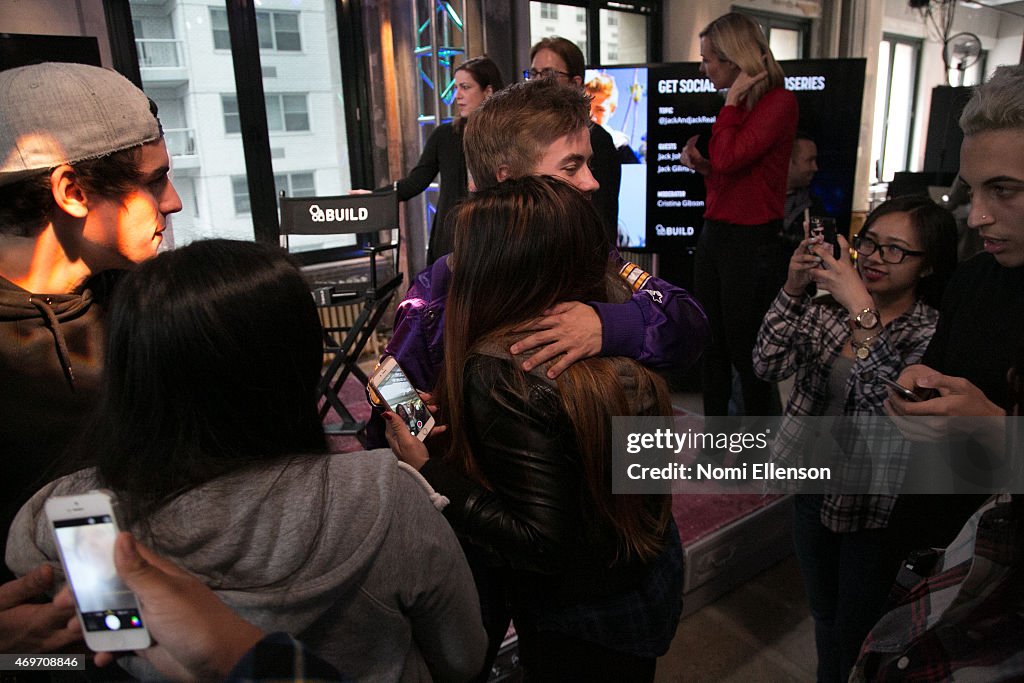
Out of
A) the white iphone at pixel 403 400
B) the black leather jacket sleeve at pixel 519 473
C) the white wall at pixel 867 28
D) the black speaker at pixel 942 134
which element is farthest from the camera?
the white wall at pixel 867 28

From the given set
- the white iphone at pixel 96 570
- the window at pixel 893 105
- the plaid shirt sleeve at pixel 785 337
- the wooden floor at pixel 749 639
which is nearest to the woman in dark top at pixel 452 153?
the plaid shirt sleeve at pixel 785 337

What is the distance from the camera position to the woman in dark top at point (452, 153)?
2.21 metres

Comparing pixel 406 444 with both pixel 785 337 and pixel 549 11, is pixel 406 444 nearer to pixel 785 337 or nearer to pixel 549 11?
pixel 785 337

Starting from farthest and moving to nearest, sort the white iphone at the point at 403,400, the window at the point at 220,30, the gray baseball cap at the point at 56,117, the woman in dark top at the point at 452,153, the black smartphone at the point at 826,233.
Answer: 1. the window at the point at 220,30
2. the woman in dark top at the point at 452,153
3. the black smartphone at the point at 826,233
4. the white iphone at the point at 403,400
5. the gray baseball cap at the point at 56,117

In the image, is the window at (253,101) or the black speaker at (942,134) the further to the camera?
the window at (253,101)

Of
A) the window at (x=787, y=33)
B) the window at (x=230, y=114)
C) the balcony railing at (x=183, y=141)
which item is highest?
the window at (x=787, y=33)

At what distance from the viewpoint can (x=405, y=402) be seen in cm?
101

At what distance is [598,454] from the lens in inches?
36.4

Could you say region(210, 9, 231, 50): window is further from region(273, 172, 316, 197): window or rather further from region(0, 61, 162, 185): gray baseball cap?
region(0, 61, 162, 185): gray baseball cap

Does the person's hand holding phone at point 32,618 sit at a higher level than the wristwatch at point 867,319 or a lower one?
lower

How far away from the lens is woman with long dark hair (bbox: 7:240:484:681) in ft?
1.93

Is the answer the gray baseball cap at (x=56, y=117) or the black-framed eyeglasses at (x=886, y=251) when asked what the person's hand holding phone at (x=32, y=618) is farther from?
the black-framed eyeglasses at (x=886, y=251)
